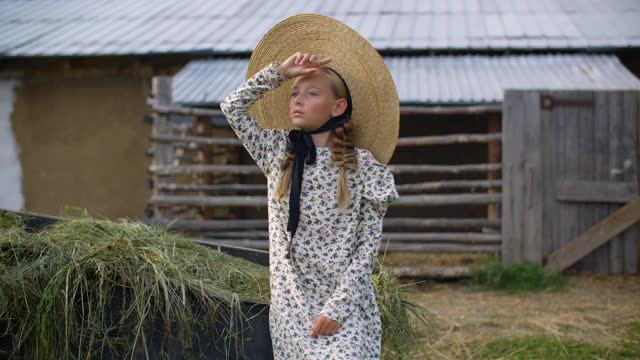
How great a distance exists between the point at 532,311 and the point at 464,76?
321 centimetres

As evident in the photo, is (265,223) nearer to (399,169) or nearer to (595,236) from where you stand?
(399,169)

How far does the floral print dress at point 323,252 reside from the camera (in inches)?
101

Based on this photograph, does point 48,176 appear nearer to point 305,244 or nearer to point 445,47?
point 445,47

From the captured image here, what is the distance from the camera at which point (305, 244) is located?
8.77ft

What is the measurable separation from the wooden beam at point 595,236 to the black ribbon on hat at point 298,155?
4791 mm

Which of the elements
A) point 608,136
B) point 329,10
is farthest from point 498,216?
point 329,10

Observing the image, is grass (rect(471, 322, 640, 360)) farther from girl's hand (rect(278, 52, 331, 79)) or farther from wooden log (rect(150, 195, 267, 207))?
wooden log (rect(150, 195, 267, 207))

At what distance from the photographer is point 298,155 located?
2.70 metres

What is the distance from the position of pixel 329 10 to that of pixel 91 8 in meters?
3.74

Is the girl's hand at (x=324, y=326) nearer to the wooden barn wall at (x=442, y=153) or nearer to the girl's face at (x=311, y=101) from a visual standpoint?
the girl's face at (x=311, y=101)

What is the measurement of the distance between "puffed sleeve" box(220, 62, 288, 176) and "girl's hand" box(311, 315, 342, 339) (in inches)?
24.6

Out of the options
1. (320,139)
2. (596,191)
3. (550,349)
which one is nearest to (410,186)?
(596,191)

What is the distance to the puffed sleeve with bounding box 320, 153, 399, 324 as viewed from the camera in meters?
2.56

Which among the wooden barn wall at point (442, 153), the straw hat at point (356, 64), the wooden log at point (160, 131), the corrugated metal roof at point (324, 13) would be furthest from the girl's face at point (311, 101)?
the wooden barn wall at point (442, 153)
